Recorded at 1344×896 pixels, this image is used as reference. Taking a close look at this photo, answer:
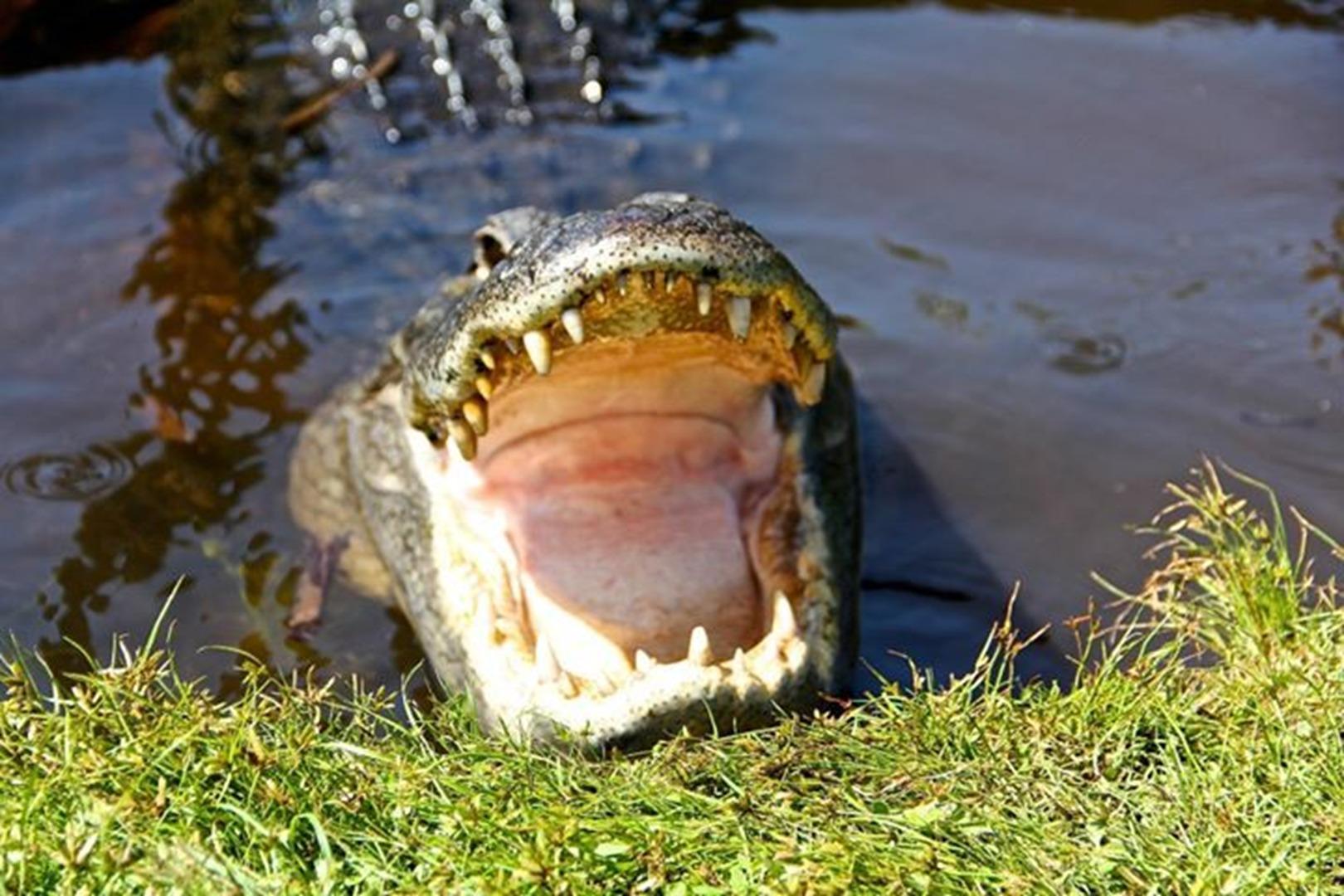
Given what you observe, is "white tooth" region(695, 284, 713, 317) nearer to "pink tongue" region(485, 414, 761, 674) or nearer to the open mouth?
the open mouth

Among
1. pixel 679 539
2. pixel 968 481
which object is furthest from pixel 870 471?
pixel 679 539

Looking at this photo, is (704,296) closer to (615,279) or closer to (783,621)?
(615,279)

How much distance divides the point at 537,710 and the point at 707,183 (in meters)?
3.84

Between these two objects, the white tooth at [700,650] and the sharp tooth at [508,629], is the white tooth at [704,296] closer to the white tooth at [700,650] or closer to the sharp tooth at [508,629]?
the white tooth at [700,650]

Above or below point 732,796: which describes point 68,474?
below

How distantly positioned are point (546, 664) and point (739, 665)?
38 centimetres

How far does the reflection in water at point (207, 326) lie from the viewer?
474cm

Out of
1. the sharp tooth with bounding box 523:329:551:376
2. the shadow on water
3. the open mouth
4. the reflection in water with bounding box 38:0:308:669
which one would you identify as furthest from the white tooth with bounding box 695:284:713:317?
the reflection in water with bounding box 38:0:308:669

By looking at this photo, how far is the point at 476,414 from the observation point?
341 centimetres

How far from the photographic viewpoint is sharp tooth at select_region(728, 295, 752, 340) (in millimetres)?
3135

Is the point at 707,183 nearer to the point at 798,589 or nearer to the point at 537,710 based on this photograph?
the point at 798,589

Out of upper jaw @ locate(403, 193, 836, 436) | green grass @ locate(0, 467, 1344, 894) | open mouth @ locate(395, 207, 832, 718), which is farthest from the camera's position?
open mouth @ locate(395, 207, 832, 718)

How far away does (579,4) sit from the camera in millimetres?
7711

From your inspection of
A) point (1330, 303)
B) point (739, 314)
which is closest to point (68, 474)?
point (739, 314)
